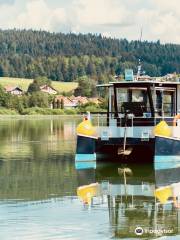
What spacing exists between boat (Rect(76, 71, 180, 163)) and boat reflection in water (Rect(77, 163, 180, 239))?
44.7 inches

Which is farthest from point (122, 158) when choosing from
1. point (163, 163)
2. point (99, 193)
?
point (99, 193)

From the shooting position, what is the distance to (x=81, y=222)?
16.1m

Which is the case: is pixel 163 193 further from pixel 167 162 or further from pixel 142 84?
pixel 142 84

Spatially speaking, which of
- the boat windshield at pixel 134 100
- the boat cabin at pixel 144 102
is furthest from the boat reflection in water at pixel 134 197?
the boat windshield at pixel 134 100

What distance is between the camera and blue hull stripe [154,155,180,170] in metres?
28.5

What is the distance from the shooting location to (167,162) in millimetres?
28875

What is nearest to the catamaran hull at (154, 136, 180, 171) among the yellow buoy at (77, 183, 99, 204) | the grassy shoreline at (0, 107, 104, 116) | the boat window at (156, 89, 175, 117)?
the boat window at (156, 89, 175, 117)

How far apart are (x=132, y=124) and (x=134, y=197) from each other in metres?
10.0

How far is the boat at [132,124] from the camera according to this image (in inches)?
1163

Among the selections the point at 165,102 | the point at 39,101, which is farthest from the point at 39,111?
the point at 165,102

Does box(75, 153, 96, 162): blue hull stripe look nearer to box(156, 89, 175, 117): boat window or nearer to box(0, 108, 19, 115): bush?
box(156, 89, 175, 117): boat window

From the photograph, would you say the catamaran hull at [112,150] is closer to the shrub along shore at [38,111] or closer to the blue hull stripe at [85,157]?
the blue hull stripe at [85,157]

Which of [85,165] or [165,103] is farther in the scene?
[165,103]

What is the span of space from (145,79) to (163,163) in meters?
4.33
